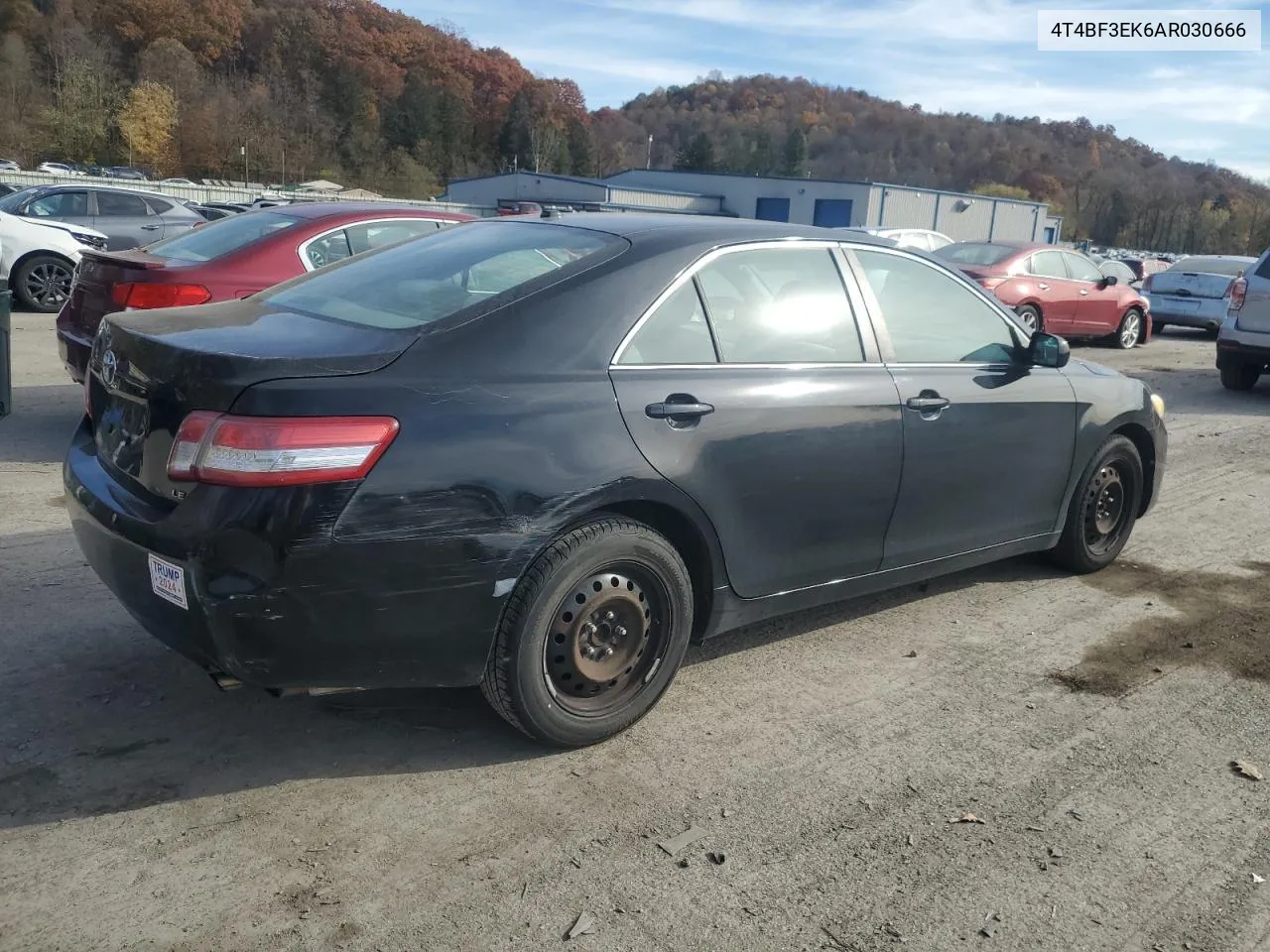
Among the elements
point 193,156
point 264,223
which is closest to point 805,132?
point 193,156

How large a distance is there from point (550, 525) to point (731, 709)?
1.11m

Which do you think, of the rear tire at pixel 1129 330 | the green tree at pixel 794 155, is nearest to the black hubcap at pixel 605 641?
the rear tire at pixel 1129 330

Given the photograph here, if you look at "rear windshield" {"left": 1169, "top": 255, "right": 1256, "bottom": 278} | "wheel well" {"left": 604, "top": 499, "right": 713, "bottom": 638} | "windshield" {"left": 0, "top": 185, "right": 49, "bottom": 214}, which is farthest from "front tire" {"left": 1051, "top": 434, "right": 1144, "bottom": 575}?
"rear windshield" {"left": 1169, "top": 255, "right": 1256, "bottom": 278}

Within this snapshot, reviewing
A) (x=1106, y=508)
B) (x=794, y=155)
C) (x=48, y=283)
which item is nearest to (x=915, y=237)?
(x=48, y=283)

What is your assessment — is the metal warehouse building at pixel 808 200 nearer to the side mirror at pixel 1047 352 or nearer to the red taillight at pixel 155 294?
the red taillight at pixel 155 294

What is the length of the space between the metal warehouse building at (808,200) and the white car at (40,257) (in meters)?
40.7

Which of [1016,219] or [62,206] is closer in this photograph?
[62,206]

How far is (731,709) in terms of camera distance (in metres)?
3.81

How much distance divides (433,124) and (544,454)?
10861 centimetres

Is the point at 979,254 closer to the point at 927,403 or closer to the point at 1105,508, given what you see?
the point at 1105,508

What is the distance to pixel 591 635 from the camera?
339cm

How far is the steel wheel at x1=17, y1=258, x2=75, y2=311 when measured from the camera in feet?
44.1

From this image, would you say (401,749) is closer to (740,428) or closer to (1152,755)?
(740,428)

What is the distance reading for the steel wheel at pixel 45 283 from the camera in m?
13.5
